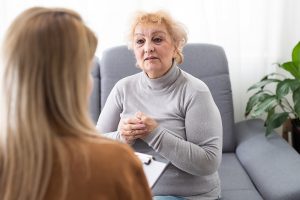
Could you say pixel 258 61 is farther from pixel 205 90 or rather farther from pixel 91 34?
pixel 91 34

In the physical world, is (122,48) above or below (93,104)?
above

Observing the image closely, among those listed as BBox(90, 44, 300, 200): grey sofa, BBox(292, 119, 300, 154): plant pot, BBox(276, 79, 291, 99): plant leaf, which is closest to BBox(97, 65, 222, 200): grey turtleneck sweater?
BBox(90, 44, 300, 200): grey sofa

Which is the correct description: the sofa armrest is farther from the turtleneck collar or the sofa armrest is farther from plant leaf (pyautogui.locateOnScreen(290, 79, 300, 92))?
the turtleneck collar

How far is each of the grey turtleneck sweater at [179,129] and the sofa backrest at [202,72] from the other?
1.49 ft

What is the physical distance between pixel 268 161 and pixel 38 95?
1.33 meters

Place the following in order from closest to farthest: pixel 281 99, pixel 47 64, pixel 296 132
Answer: pixel 47 64, pixel 281 99, pixel 296 132

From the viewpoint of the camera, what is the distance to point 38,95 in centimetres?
74

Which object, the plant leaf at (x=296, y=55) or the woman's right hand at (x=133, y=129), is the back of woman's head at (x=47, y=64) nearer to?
the woman's right hand at (x=133, y=129)

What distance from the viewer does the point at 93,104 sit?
6.98 feet

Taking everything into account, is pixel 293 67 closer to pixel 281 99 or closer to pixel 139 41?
pixel 281 99

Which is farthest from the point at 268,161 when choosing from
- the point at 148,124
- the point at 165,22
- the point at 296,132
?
the point at 165,22

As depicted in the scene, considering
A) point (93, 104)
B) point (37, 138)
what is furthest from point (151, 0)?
point (37, 138)

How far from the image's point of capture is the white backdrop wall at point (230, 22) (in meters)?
2.20

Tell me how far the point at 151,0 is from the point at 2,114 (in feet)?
5.28
